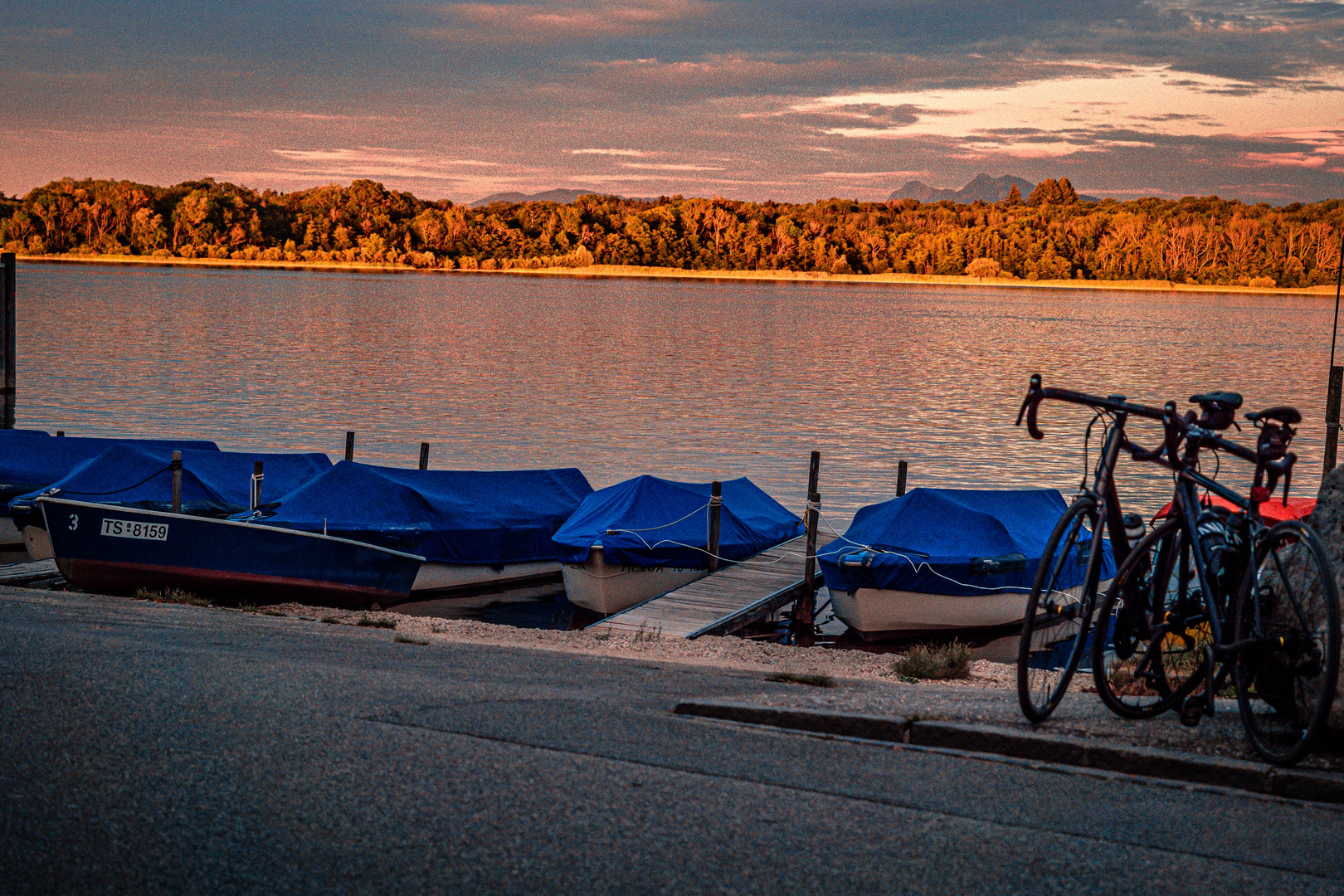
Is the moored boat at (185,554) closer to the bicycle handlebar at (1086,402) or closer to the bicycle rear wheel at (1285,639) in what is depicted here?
the bicycle handlebar at (1086,402)

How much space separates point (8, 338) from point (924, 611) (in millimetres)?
18802

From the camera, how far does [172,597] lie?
15312 millimetres

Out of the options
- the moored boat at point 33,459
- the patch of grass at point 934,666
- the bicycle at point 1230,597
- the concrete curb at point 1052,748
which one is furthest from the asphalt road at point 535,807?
the moored boat at point 33,459

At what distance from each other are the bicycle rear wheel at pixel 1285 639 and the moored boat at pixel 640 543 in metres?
11.7

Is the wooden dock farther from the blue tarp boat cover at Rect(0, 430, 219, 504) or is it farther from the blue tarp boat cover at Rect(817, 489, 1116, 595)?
the blue tarp boat cover at Rect(0, 430, 219, 504)

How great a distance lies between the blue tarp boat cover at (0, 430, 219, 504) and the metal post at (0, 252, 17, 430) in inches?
160

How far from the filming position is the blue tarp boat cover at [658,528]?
57.3 ft

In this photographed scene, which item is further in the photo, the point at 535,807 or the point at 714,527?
the point at 714,527

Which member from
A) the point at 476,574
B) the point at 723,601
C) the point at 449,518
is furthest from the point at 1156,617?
the point at 476,574

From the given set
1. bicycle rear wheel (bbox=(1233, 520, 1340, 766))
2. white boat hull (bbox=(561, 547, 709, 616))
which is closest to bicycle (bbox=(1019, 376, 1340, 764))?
bicycle rear wheel (bbox=(1233, 520, 1340, 766))

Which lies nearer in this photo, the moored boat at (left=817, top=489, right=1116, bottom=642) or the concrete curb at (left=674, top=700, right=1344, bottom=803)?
the concrete curb at (left=674, top=700, right=1344, bottom=803)

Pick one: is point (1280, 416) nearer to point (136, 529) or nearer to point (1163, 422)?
point (1163, 422)

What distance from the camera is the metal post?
2467cm

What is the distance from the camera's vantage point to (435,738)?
6.39m
